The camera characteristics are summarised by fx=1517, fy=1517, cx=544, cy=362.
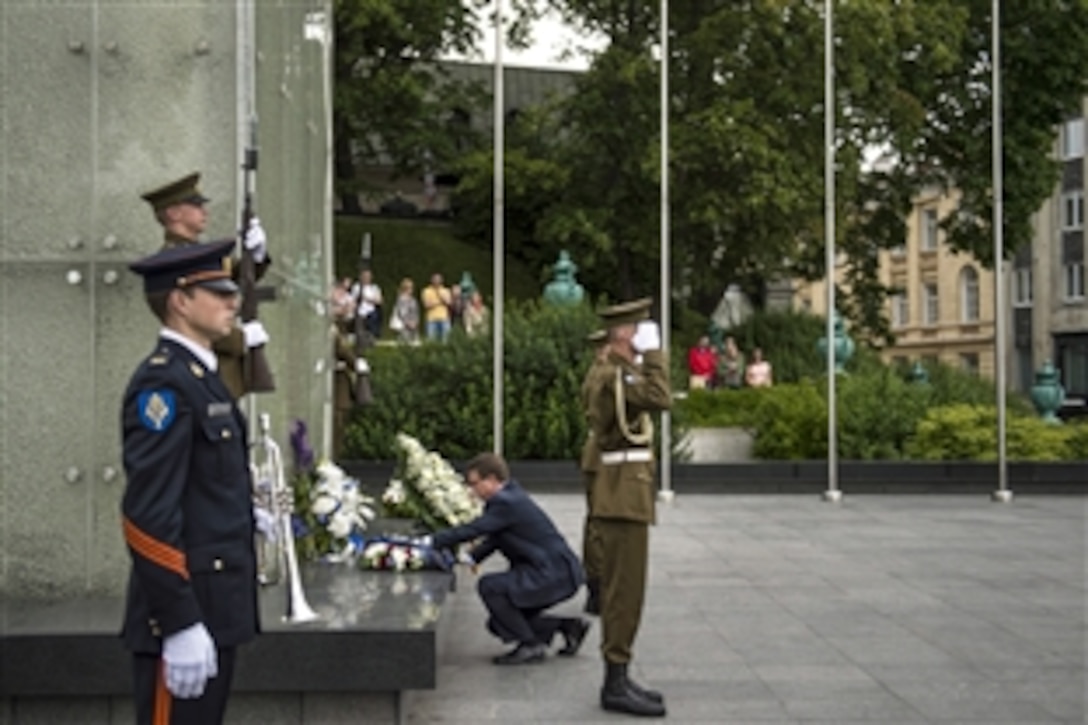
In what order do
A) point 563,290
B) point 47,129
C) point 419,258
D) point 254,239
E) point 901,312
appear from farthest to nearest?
1. point 901,312
2. point 419,258
3. point 563,290
4. point 47,129
5. point 254,239

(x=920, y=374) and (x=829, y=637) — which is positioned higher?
(x=920, y=374)

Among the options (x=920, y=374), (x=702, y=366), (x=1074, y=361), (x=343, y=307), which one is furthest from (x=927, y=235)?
(x=343, y=307)

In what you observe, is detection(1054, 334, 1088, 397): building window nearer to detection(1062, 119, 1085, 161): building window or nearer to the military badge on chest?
detection(1062, 119, 1085, 161): building window

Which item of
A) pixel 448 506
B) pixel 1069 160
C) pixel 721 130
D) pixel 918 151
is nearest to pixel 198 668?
pixel 448 506

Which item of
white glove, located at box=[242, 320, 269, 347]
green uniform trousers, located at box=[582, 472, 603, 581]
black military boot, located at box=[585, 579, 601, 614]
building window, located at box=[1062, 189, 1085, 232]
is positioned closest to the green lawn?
building window, located at box=[1062, 189, 1085, 232]

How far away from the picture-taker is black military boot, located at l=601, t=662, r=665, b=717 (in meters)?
7.48

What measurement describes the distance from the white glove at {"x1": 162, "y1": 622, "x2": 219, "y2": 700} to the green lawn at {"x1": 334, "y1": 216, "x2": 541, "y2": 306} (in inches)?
1373

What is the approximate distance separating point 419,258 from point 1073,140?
28219 millimetres

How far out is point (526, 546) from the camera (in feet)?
29.6

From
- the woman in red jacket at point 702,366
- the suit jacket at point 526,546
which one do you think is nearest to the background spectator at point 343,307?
the suit jacket at point 526,546

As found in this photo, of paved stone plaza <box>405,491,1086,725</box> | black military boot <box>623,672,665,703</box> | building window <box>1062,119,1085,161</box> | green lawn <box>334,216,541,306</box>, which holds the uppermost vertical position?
building window <box>1062,119,1085,161</box>

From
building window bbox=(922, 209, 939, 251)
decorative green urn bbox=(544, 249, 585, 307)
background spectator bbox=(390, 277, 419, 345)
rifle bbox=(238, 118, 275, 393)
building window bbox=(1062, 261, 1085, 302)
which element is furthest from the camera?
building window bbox=(922, 209, 939, 251)

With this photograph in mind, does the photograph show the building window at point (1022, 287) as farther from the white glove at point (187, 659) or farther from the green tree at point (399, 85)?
the white glove at point (187, 659)

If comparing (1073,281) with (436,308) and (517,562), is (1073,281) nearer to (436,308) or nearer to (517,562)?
(436,308)
